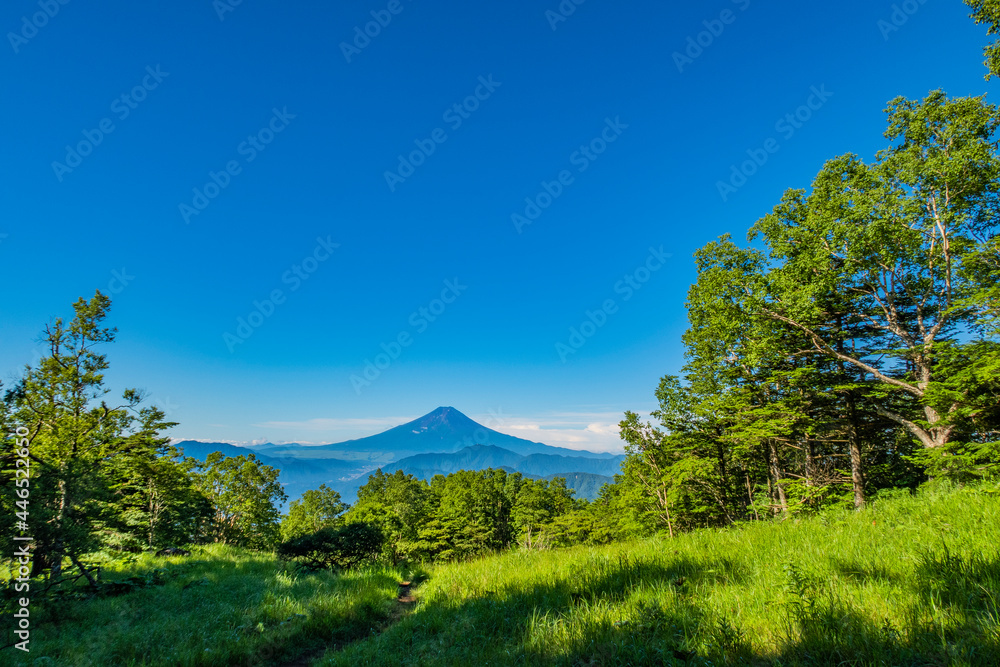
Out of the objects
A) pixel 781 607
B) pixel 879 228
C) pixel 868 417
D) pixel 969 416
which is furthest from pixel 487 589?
pixel 868 417

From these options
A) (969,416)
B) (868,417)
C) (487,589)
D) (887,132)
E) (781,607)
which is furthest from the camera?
(868,417)

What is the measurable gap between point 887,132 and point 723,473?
57.0ft

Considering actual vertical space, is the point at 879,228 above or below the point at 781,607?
above

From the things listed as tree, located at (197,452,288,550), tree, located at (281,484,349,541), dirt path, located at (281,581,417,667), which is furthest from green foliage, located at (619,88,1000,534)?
tree, located at (281,484,349,541)

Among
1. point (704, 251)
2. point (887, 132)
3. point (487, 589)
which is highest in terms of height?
point (887, 132)

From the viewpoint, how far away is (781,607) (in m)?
3.59

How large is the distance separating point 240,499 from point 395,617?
38824 millimetres

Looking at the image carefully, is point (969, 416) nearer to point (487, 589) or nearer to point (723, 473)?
point (723, 473)

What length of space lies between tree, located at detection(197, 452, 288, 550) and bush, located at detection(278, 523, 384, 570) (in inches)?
1123

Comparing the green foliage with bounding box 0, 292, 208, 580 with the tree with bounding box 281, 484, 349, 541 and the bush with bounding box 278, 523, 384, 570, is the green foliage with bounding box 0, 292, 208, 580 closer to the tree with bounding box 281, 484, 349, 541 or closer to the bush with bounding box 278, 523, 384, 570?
the bush with bounding box 278, 523, 384, 570

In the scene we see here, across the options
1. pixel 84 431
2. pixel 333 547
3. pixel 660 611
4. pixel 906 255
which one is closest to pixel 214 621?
pixel 333 547

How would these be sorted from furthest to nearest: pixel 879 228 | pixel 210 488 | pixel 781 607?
pixel 210 488
pixel 879 228
pixel 781 607

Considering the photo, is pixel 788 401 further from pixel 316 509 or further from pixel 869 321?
pixel 316 509

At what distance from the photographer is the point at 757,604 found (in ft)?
12.4
